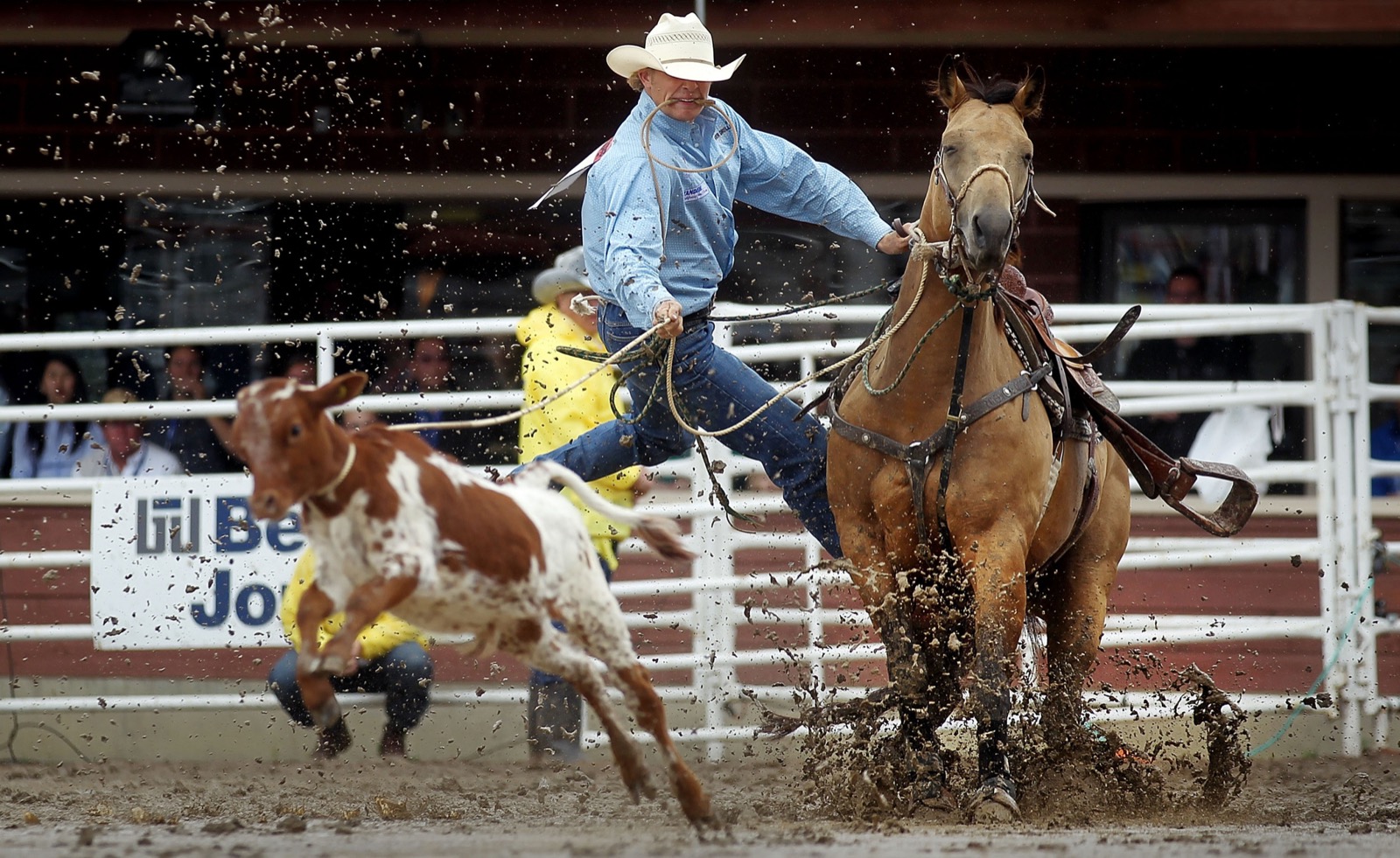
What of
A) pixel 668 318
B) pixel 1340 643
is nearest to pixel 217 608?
pixel 668 318

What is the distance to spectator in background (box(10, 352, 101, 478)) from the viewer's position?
816 centimetres

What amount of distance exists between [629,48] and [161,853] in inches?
111

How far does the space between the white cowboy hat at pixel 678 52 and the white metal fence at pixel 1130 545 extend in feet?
5.28

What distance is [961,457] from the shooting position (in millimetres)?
4957

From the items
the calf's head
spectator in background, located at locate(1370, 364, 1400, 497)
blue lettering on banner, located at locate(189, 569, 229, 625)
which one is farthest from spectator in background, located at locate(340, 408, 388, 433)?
spectator in background, located at locate(1370, 364, 1400, 497)

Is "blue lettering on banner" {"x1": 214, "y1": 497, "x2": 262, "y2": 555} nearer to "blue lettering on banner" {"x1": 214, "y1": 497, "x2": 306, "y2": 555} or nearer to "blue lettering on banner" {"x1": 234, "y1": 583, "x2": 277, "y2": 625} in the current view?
"blue lettering on banner" {"x1": 214, "y1": 497, "x2": 306, "y2": 555}

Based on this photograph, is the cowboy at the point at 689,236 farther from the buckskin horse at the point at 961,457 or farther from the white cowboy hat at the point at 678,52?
the buckskin horse at the point at 961,457

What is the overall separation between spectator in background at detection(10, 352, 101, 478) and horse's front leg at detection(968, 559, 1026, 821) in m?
4.70

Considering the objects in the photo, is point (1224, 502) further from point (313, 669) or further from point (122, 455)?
point (122, 455)

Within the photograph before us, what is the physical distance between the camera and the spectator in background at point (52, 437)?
816 cm

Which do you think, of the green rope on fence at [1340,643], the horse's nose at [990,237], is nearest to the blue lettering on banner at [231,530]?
the horse's nose at [990,237]

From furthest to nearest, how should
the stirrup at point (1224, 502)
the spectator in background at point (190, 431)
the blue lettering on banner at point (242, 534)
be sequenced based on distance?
the spectator in background at point (190, 431)
the blue lettering on banner at point (242, 534)
the stirrup at point (1224, 502)

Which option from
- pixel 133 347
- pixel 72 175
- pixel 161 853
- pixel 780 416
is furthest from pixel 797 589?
pixel 72 175

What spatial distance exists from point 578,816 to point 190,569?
2.31 meters
